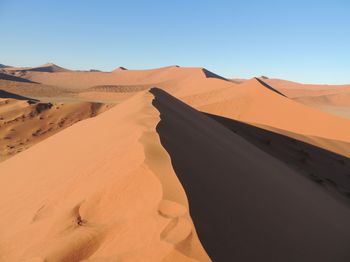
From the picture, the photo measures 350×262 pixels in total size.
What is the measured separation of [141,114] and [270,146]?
5760mm

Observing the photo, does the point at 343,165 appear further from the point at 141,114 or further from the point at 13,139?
the point at 13,139

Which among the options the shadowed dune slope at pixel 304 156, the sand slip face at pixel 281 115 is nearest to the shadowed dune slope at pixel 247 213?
the shadowed dune slope at pixel 304 156

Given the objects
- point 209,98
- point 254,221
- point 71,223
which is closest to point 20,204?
point 71,223

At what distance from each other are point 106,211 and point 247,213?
111 cm

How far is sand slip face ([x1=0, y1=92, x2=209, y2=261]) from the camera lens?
228cm

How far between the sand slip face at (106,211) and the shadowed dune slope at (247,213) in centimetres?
15

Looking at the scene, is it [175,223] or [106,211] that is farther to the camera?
[106,211]

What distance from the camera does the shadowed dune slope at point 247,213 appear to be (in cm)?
254

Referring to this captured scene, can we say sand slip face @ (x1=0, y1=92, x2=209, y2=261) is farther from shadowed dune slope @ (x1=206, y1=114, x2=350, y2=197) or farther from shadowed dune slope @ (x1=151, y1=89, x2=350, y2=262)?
shadowed dune slope @ (x1=206, y1=114, x2=350, y2=197)

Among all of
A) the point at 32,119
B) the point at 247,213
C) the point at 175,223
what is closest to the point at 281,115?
the point at 32,119

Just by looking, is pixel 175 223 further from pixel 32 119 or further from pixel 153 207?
pixel 32 119

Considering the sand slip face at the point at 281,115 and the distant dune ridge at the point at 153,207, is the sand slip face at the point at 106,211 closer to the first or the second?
the distant dune ridge at the point at 153,207

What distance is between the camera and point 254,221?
300 centimetres

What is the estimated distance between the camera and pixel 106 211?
9.21 ft
